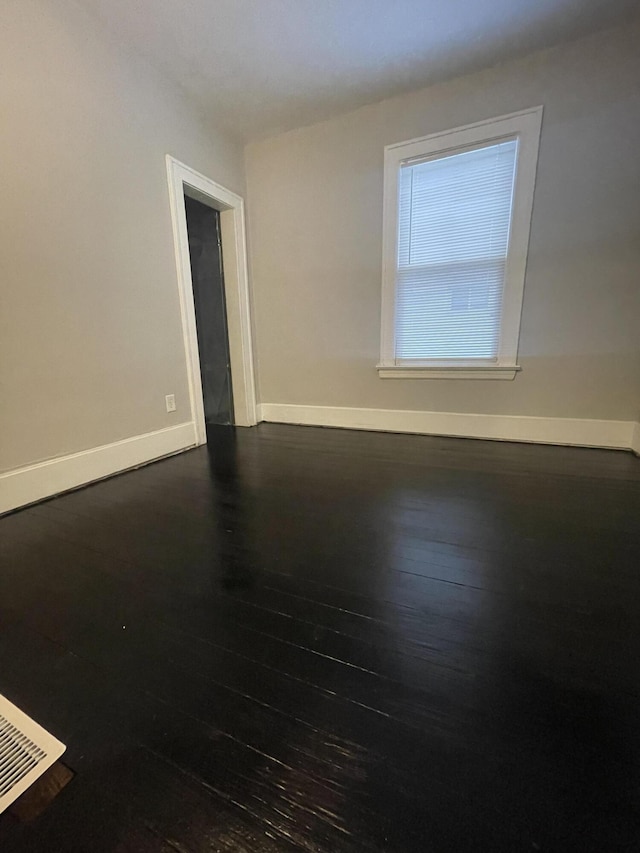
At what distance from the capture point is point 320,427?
11.4 feet

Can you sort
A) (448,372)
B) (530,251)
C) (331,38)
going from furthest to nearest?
(448,372), (530,251), (331,38)

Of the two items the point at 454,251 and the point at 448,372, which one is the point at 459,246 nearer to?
the point at 454,251

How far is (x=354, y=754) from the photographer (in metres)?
0.71

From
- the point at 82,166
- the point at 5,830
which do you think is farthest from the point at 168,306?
the point at 5,830

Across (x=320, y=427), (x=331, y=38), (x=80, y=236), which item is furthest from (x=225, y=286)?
(x=331, y=38)

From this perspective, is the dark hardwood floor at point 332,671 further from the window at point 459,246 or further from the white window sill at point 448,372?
the window at point 459,246

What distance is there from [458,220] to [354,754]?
3123 millimetres

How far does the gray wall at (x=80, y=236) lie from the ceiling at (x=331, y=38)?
264 mm

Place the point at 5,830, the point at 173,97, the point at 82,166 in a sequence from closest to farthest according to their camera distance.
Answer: the point at 5,830 → the point at 82,166 → the point at 173,97

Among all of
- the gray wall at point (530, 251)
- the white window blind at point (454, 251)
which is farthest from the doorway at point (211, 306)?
the white window blind at point (454, 251)

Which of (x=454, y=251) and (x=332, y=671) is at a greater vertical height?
(x=454, y=251)

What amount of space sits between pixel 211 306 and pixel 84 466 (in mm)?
2032

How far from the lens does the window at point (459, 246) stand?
2.50 metres

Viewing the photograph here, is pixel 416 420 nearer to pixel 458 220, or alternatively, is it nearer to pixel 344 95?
pixel 458 220
